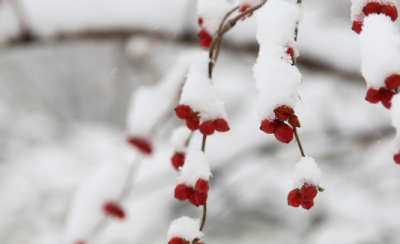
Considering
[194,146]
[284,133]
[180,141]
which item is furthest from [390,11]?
[194,146]

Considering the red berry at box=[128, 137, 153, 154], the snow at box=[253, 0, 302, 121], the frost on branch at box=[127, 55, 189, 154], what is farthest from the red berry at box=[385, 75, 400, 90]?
the red berry at box=[128, 137, 153, 154]

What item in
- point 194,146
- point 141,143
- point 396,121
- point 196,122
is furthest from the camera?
point 194,146

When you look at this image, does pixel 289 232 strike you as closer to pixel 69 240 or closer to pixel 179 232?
pixel 69 240

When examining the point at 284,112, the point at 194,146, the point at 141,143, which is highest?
the point at 194,146

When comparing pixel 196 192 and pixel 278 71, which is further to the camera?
pixel 196 192

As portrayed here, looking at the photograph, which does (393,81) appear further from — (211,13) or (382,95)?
(211,13)
